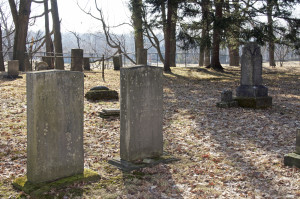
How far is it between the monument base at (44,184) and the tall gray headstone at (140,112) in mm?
964

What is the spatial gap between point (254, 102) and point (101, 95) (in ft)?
16.8

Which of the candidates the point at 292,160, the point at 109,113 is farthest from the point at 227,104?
the point at 292,160

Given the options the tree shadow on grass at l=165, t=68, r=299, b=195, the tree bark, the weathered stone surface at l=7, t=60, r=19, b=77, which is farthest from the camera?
the tree bark

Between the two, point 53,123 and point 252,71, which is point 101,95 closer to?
point 252,71

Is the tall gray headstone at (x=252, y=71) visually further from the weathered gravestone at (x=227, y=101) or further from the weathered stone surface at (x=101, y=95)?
the weathered stone surface at (x=101, y=95)

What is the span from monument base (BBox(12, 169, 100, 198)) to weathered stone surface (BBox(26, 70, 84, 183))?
3.1 inches

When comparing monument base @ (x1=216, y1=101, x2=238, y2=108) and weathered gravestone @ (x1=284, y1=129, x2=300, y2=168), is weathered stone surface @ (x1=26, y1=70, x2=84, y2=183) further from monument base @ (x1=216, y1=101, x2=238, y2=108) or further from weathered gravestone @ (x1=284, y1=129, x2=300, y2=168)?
monument base @ (x1=216, y1=101, x2=238, y2=108)

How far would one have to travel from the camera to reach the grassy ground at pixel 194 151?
17.4 ft

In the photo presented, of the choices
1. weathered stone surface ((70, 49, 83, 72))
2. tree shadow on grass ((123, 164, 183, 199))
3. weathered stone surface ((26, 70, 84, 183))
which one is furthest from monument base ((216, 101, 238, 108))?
weathered stone surface ((70, 49, 83, 72))

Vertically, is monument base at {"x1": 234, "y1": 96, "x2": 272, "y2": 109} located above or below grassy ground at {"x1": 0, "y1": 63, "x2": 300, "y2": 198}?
above

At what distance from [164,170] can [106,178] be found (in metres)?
1.02

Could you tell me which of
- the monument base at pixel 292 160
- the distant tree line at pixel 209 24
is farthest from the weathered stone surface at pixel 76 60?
the monument base at pixel 292 160

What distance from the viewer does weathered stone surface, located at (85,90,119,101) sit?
490 inches

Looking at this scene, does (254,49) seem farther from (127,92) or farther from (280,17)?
(280,17)
